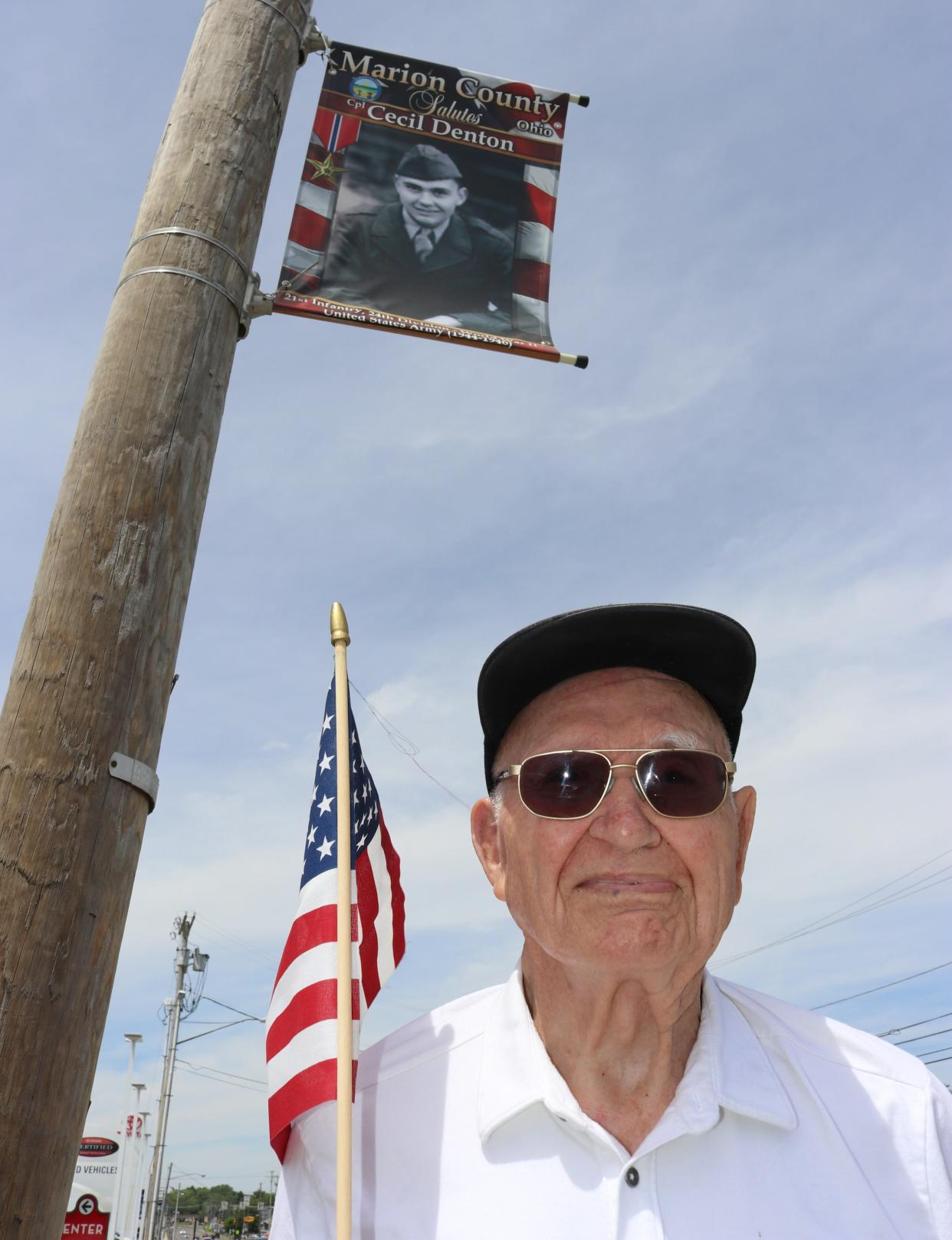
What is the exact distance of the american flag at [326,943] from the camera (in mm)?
2098

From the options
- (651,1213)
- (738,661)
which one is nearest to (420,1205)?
(651,1213)

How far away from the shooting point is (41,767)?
1.95m

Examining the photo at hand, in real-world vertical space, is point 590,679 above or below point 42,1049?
above

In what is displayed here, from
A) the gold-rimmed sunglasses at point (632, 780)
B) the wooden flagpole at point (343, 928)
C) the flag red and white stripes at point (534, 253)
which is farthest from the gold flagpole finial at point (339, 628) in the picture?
the flag red and white stripes at point (534, 253)

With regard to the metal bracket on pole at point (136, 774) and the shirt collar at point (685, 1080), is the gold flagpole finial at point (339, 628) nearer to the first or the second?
the metal bracket on pole at point (136, 774)

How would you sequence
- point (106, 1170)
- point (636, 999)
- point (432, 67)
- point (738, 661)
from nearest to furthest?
point (636, 999), point (738, 661), point (432, 67), point (106, 1170)

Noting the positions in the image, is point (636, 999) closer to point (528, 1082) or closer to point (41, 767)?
point (528, 1082)

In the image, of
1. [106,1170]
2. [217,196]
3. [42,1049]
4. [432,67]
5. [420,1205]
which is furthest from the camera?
[106,1170]

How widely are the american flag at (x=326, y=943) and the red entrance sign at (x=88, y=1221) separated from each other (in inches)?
810

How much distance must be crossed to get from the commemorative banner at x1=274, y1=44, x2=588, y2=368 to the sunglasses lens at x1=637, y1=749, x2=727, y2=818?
205 centimetres

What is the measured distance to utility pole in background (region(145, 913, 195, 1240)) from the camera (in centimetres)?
2762

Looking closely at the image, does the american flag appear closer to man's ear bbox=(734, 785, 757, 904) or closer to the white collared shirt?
the white collared shirt

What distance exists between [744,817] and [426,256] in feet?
8.49

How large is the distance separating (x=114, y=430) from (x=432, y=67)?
8.56ft
